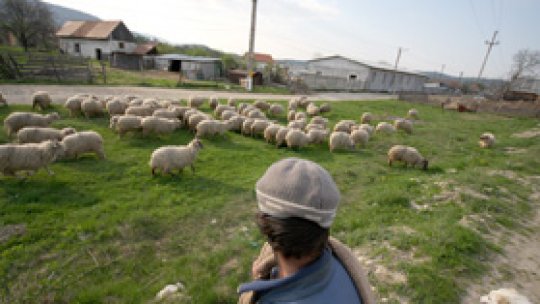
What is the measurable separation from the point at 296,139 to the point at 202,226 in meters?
6.97

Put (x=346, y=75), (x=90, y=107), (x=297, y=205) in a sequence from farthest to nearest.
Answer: (x=346, y=75), (x=90, y=107), (x=297, y=205)

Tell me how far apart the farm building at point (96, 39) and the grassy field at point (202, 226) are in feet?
162

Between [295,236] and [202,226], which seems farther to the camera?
[202,226]

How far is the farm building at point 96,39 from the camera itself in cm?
5175

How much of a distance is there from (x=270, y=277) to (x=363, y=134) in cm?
1302

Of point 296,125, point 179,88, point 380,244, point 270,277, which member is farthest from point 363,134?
point 179,88

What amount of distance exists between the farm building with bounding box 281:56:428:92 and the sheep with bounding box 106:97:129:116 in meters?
35.0

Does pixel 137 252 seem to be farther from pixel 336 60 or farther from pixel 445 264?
pixel 336 60

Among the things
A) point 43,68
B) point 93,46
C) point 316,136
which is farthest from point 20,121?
point 93,46

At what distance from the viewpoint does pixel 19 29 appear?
43.7m

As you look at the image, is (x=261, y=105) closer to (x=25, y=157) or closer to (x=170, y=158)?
(x=170, y=158)

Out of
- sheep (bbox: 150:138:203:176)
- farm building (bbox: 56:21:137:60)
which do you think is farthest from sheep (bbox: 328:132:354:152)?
farm building (bbox: 56:21:137:60)

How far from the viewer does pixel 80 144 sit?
29.5 feet

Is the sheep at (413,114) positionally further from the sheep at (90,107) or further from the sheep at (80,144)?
the sheep at (80,144)
